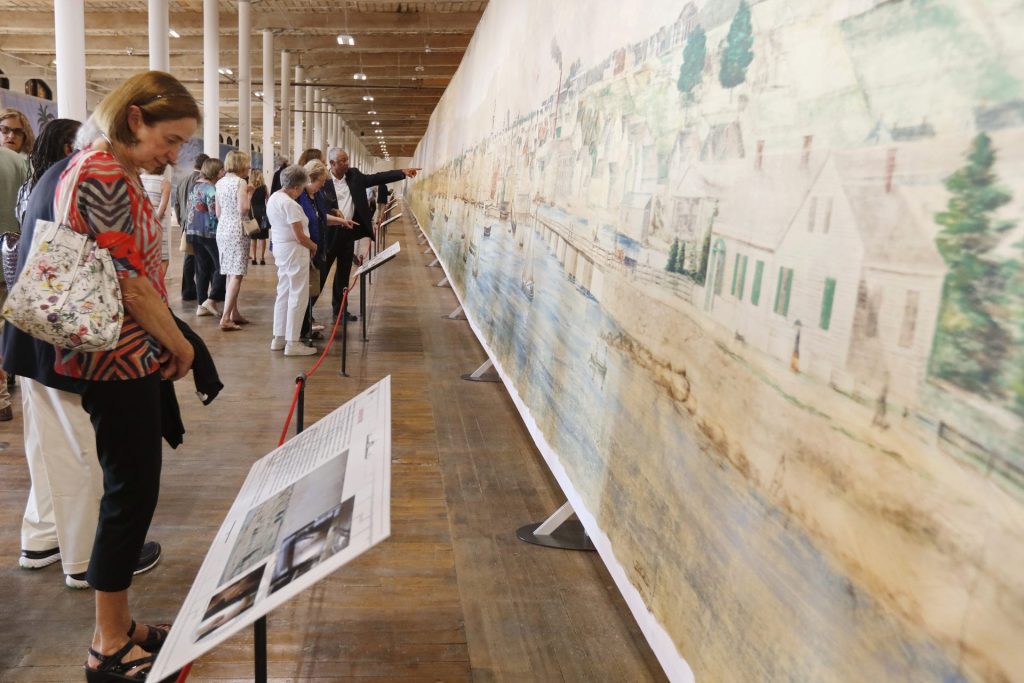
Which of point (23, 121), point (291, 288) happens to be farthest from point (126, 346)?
point (291, 288)

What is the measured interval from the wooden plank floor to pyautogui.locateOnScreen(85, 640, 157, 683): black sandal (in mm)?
220

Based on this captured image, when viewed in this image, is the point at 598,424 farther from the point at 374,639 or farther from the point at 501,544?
the point at 374,639

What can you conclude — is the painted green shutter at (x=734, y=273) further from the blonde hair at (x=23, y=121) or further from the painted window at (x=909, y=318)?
the blonde hair at (x=23, y=121)

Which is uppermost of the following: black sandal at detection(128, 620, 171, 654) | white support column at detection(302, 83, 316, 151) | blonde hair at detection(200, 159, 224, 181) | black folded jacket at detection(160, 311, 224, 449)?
white support column at detection(302, 83, 316, 151)

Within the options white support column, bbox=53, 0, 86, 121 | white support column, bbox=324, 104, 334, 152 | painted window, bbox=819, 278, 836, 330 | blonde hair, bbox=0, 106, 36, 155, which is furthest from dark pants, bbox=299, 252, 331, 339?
white support column, bbox=324, 104, 334, 152

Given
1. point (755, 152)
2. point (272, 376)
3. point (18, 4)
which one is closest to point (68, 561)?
point (755, 152)

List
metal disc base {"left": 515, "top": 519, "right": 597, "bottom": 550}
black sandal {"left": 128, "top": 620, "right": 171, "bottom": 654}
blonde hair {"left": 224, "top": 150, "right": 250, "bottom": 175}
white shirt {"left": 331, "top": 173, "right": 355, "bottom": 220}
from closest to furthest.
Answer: black sandal {"left": 128, "top": 620, "right": 171, "bottom": 654}, metal disc base {"left": 515, "top": 519, "right": 597, "bottom": 550}, blonde hair {"left": 224, "top": 150, "right": 250, "bottom": 175}, white shirt {"left": 331, "top": 173, "right": 355, "bottom": 220}

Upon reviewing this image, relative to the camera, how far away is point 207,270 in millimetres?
9336

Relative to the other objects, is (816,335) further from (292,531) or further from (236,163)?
(236,163)

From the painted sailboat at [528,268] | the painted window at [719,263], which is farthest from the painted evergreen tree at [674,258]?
the painted sailboat at [528,268]

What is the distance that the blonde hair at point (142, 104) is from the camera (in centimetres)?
232

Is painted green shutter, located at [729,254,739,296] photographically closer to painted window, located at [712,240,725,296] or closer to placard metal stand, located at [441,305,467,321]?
painted window, located at [712,240,725,296]

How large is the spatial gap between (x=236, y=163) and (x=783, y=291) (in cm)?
715

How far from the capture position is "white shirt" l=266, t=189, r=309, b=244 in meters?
6.94
